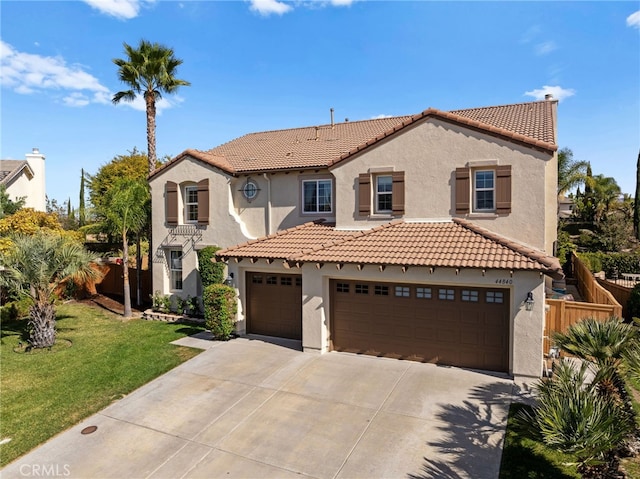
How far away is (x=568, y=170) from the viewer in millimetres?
35969

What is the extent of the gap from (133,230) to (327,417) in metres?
15.8

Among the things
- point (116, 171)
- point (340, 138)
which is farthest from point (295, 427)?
point (116, 171)

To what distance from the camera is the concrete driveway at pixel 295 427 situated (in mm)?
7305

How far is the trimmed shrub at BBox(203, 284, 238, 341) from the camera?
568 inches

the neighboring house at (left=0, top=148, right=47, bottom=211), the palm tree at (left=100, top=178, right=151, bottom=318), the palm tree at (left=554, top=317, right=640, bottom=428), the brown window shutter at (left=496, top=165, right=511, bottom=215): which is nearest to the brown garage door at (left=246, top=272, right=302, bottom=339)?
the brown window shutter at (left=496, top=165, right=511, bottom=215)

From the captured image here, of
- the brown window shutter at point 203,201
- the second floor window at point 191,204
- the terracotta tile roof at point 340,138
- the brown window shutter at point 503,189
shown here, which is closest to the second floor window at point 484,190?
the brown window shutter at point 503,189

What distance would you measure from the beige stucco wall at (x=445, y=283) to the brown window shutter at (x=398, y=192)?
9.67 ft

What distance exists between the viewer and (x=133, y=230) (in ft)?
66.6

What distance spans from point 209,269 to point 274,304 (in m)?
3.92

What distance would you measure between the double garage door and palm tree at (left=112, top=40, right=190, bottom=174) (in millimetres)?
13508

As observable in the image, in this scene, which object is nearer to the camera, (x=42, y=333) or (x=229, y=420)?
(x=229, y=420)

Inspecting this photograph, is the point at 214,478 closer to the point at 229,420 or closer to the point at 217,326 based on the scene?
the point at 229,420

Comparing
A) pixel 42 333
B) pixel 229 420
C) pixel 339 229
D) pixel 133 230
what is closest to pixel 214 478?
pixel 229 420

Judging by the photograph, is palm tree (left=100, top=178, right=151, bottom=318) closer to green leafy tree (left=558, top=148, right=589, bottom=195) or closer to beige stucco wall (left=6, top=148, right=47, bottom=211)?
beige stucco wall (left=6, top=148, right=47, bottom=211)
